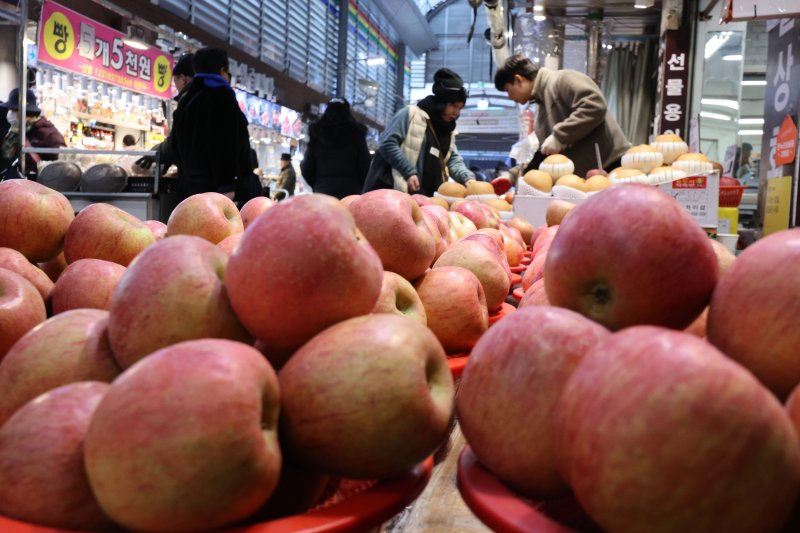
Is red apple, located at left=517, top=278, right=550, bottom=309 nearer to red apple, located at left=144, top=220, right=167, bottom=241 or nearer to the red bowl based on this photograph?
the red bowl

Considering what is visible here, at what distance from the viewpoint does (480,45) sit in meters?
24.1

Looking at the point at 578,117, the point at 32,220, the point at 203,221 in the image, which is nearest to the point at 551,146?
the point at 578,117

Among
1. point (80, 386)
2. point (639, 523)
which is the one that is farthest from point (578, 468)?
point (80, 386)

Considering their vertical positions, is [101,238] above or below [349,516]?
above

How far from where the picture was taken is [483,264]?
157cm

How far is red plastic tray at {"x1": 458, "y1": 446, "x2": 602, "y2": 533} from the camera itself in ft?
2.01

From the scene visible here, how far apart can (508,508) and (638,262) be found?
13.4 inches

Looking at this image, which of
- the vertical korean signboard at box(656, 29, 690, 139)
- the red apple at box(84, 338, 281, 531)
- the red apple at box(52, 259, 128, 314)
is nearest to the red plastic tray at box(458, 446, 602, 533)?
the red apple at box(84, 338, 281, 531)

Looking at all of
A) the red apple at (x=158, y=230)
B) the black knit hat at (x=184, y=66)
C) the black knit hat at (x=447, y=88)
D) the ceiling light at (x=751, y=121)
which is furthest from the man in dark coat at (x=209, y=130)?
the ceiling light at (x=751, y=121)

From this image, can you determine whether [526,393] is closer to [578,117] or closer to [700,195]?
[700,195]

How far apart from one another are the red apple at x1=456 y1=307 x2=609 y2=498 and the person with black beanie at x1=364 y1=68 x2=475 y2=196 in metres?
4.16

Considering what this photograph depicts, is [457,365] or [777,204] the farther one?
[777,204]

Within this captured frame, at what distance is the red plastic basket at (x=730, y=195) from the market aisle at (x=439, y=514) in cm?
427

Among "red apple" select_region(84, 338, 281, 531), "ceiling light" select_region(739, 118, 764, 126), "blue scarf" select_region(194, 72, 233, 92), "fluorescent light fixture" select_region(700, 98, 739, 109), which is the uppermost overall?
"fluorescent light fixture" select_region(700, 98, 739, 109)
